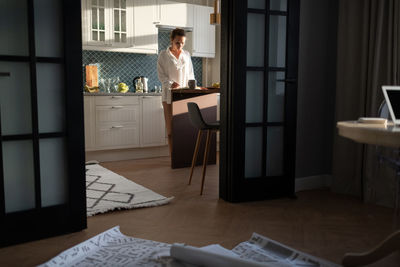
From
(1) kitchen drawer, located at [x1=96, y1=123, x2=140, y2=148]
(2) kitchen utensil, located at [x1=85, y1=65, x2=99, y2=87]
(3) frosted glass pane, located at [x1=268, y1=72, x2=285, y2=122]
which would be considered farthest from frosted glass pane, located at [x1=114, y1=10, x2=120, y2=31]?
(3) frosted glass pane, located at [x1=268, y1=72, x2=285, y2=122]

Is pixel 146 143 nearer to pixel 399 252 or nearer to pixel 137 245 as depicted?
pixel 137 245

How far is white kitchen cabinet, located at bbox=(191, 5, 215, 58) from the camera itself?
6.28 m

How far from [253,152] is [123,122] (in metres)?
2.49

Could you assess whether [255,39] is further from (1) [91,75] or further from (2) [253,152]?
(1) [91,75]

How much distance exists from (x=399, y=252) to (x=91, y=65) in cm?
457

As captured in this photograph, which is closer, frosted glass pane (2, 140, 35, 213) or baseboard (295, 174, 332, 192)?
frosted glass pane (2, 140, 35, 213)

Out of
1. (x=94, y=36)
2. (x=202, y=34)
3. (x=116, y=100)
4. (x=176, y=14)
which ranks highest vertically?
(x=176, y=14)

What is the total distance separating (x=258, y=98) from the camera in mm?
3371

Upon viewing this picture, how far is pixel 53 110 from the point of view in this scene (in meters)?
2.46

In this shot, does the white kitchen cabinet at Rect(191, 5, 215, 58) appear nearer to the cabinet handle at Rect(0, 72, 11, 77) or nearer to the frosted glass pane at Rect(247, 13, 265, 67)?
the frosted glass pane at Rect(247, 13, 265, 67)

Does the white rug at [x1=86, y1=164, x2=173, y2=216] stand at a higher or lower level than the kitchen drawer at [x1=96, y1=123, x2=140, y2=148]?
lower

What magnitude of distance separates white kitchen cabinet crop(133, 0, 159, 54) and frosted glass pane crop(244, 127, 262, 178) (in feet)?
9.79

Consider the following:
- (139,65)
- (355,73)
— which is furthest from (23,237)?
(139,65)

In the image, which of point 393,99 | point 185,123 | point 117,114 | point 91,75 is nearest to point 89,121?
point 117,114
